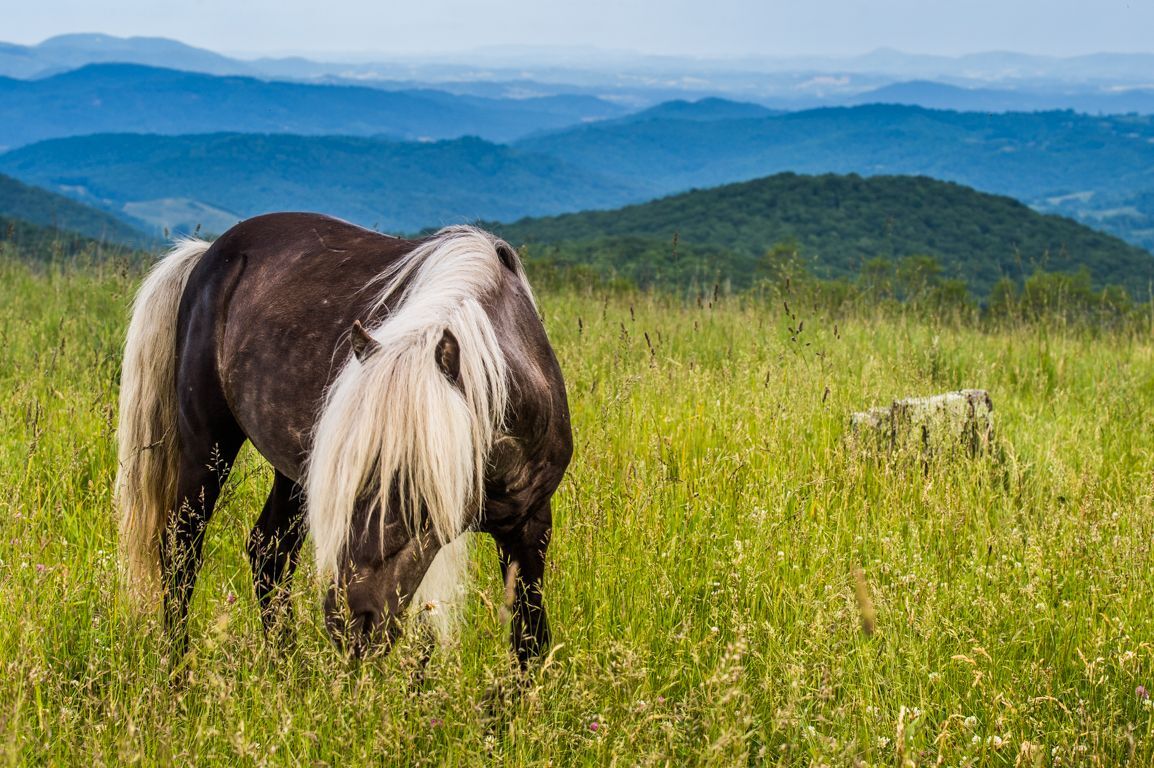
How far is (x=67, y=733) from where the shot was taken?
2287 mm

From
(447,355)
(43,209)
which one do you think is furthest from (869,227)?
(43,209)

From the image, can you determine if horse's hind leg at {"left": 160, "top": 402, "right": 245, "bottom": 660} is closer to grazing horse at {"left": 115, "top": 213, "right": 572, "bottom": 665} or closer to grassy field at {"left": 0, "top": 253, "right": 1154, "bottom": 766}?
grazing horse at {"left": 115, "top": 213, "right": 572, "bottom": 665}

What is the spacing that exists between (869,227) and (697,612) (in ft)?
324

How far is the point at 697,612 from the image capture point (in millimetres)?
3389

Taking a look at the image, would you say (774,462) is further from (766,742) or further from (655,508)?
(766,742)

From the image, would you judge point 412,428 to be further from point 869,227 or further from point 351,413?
point 869,227

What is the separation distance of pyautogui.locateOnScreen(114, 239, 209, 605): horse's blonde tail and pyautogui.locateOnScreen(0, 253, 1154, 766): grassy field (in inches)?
8.2

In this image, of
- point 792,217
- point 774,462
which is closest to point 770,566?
point 774,462

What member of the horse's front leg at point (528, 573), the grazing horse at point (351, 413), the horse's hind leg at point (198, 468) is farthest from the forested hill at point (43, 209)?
the horse's front leg at point (528, 573)

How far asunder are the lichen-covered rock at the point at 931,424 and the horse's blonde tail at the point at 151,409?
3.33 m

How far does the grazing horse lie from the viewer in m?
2.13

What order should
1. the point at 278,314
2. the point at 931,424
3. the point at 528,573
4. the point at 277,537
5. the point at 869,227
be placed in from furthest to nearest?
1. the point at 869,227
2. the point at 931,424
3. the point at 277,537
4. the point at 278,314
5. the point at 528,573

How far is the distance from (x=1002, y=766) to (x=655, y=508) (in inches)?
66.2

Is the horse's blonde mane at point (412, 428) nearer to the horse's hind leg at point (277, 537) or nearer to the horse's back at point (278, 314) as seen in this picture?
the horse's back at point (278, 314)
